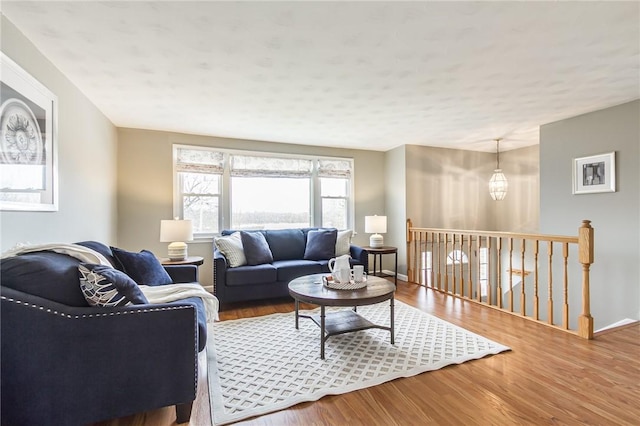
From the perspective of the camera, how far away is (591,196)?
357 centimetres

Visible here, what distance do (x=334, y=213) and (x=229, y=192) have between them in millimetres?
1809

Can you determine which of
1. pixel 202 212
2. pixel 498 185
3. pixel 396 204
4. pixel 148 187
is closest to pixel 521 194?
pixel 498 185

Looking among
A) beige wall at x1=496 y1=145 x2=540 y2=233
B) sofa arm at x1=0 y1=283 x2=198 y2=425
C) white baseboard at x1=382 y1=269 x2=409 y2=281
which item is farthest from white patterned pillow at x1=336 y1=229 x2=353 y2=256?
beige wall at x1=496 y1=145 x2=540 y2=233

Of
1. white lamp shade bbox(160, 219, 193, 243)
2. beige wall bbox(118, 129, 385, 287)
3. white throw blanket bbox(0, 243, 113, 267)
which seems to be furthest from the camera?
beige wall bbox(118, 129, 385, 287)

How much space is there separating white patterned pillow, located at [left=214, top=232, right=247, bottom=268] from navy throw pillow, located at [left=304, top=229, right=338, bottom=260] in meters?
0.91

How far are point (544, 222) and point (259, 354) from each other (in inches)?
160

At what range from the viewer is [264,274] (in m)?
3.54

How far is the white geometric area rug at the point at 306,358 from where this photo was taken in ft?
5.89

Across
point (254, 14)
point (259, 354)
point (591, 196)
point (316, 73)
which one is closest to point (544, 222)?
point (591, 196)

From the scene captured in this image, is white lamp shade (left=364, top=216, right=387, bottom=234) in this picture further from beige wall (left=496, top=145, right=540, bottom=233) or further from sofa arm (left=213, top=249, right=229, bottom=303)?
beige wall (left=496, top=145, right=540, bottom=233)

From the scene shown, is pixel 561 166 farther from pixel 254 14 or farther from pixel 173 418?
pixel 173 418

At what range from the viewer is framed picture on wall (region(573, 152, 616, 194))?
3357mm

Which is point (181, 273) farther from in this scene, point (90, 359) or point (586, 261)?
point (586, 261)

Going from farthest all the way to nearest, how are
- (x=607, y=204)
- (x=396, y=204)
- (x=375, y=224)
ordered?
(x=396, y=204) → (x=375, y=224) → (x=607, y=204)
